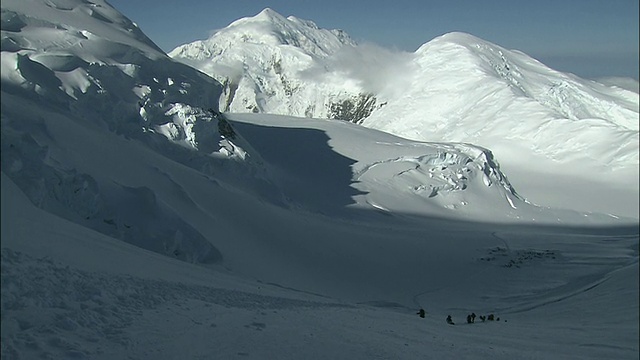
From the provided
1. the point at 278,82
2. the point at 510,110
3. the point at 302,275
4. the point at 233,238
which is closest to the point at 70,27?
the point at 233,238

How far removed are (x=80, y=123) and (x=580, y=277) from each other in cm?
2134

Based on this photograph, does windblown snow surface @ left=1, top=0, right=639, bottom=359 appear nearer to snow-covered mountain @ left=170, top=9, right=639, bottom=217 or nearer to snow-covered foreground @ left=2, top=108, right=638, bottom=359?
snow-covered foreground @ left=2, top=108, right=638, bottom=359

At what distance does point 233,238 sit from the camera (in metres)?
21.4

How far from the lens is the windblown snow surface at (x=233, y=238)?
8.95 metres

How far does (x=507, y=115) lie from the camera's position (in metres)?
81.7

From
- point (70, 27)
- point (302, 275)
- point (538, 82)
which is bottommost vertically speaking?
point (302, 275)

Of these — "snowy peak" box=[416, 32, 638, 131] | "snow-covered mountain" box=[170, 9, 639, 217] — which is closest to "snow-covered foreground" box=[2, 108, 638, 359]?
"snow-covered mountain" box=[170, 9, 639, 217]

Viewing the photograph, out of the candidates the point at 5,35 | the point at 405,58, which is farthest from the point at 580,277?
the point at 405,58

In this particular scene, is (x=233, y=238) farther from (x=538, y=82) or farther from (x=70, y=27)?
(x=538, y=82)

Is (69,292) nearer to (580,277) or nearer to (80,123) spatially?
(80,123)

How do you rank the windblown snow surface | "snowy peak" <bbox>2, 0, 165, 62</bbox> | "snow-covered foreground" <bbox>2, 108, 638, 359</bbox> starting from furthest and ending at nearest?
"snowy peak" <bbox>2, 0, 165, 62</bbox> → the windblown snow surface → "snow-covered foreground" <bbox>2, 108, 638, 359</bbox>

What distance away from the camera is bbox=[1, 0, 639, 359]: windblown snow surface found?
29.3 feet

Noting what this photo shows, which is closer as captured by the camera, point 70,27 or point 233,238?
point 233,238

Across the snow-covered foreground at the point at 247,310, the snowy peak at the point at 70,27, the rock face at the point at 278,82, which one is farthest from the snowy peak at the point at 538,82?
the snow-covered foreground at the point at 247,310
